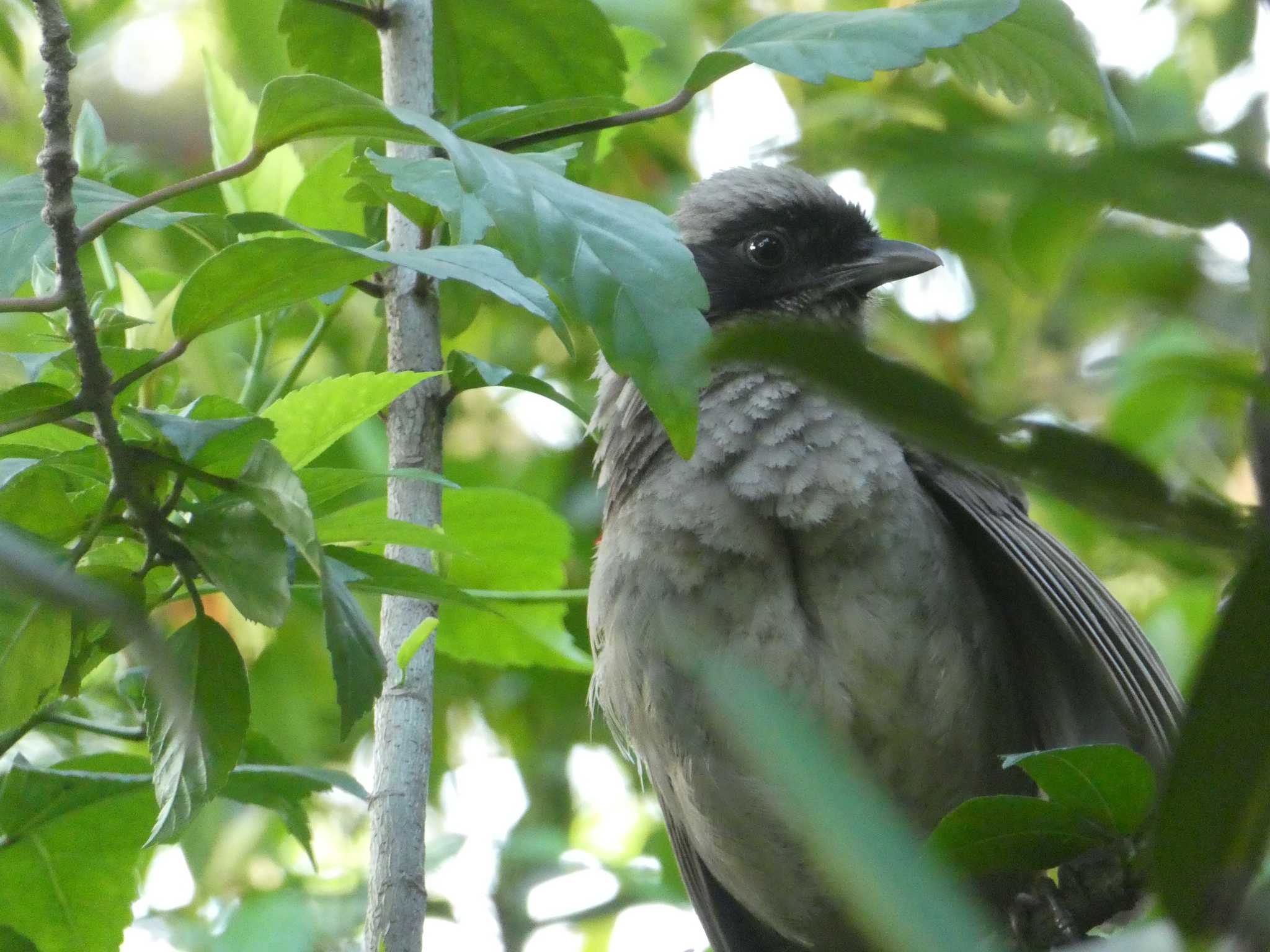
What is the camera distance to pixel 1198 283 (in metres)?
1.53

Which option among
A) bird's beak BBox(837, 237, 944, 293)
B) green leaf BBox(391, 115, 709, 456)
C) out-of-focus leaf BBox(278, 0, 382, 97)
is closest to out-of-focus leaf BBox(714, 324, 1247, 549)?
green leaf BBox(391, 115, 709, 456)

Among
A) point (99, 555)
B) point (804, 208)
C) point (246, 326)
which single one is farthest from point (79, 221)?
point (804, 208)

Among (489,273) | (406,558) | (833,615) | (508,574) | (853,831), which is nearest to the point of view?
(853,831)

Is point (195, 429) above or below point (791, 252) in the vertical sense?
below

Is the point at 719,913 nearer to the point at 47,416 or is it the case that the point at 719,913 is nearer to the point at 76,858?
the point at 76,858

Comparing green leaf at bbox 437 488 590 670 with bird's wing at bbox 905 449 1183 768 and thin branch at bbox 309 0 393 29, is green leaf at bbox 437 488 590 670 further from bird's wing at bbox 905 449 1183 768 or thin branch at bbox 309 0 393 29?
bird's wing at bbox 905 449 1183 768

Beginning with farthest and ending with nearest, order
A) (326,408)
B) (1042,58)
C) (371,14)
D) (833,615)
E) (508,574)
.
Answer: (833,615) < (508,574) < (371,14) < (1042,58) < (326,408)

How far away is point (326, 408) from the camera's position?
6.65 feet

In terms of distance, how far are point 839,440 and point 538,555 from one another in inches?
30.3

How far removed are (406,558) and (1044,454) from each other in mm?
1698

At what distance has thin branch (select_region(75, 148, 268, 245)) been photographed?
168 centimetres

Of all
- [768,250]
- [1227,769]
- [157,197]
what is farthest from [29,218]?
[768,250]

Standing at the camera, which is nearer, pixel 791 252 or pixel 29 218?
pixel 29 218

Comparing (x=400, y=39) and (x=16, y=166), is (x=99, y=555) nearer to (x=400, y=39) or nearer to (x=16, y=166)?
(x=400, y=39)
